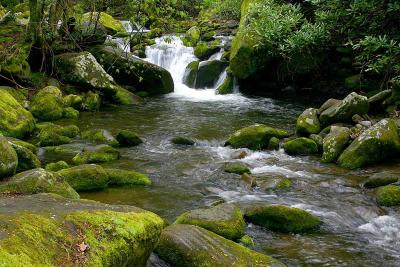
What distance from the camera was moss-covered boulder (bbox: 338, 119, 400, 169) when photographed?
10.5m

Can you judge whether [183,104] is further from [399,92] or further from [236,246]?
[236,246]

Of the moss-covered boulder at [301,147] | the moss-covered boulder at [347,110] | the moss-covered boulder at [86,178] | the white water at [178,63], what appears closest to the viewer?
the moss-covered boulder at [86,178]

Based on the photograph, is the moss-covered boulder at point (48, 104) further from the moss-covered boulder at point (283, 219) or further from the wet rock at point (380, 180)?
the wet rock at point (380, 180)

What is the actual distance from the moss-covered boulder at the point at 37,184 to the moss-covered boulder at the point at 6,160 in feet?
0.42

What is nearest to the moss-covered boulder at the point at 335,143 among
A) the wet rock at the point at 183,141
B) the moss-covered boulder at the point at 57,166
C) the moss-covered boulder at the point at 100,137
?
the wet rock at the point at 183,141

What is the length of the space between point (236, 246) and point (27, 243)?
117 inches

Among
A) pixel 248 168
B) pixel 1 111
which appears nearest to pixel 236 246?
pixel 248 168

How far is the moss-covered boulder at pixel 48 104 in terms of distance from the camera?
15.2 metres

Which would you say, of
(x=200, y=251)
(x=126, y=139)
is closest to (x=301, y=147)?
(x=126, y=139)

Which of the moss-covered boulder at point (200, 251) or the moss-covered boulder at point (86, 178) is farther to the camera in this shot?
the moss-covered boulder at point (86, 178)

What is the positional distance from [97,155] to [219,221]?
5160 mm

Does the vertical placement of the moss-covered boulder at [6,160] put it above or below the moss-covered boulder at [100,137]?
above

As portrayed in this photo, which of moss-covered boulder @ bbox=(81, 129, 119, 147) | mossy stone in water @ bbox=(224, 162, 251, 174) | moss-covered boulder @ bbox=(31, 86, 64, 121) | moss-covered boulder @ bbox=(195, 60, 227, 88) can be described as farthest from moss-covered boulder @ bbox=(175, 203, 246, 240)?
moss-covered boulder @ bbox=(195, 60, 227, 88)

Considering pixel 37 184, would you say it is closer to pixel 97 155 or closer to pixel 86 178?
pixel 86 178
